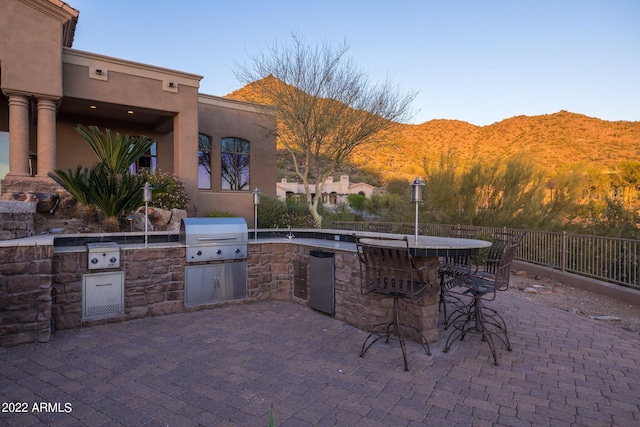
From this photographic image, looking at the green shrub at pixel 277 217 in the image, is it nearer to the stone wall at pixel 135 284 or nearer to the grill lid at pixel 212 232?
the grill lid at pixel 212 232

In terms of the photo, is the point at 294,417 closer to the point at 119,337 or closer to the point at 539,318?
the point at 119,337

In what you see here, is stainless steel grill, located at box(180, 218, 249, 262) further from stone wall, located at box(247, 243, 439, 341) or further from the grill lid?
stone wall, located at box(247, 243, 439, 341)

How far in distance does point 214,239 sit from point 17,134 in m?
7.48

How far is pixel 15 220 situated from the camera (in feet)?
17.6

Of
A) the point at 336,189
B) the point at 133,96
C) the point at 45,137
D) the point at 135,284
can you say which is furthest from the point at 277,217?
the point at 336,189

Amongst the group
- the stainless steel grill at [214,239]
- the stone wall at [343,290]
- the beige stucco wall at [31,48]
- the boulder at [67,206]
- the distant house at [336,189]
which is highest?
the beige stucco wall at [31,48]

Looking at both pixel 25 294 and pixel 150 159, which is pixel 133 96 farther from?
→ pixel 25 294

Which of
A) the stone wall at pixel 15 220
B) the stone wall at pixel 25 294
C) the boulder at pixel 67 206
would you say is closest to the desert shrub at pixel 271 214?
the boulder at pixel 67 206

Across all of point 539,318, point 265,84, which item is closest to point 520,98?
point 265,84

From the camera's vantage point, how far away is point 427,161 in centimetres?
1295

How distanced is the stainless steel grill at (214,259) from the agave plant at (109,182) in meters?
2.39

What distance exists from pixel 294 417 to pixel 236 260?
3156 millimetres

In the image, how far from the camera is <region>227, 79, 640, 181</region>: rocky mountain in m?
28.2

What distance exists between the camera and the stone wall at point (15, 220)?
516 cm
